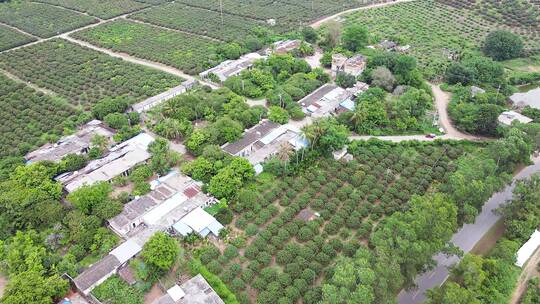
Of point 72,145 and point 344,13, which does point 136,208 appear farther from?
point 344,13

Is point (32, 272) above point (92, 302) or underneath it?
above

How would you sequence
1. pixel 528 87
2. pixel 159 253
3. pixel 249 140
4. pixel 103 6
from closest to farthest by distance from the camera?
pixel 159 253 → pixel 249 140 → pixel 528 87 → pixel 103 6

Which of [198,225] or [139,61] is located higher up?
[198,225]

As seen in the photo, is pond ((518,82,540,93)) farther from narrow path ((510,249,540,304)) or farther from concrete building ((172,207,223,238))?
concrete building ((172,207,223,238))

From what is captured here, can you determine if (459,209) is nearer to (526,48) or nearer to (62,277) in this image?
(62,277)

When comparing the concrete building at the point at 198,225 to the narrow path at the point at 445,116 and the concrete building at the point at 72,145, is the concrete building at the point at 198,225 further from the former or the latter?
the narrow path at the point at 445,116

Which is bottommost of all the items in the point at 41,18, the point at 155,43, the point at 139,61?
the point at 139,61

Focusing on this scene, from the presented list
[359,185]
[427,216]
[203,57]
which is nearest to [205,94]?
[203,57]

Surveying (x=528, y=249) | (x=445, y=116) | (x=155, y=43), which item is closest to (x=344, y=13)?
(x=155, y=43)
